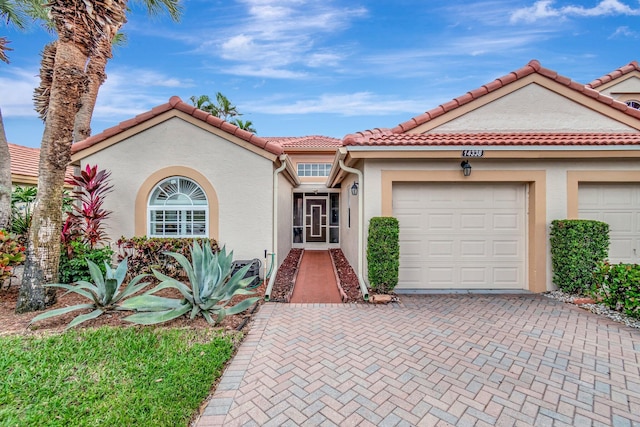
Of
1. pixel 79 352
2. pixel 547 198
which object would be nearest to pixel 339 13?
pixel 547 198

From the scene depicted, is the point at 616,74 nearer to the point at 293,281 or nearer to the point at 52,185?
the point at 293,281

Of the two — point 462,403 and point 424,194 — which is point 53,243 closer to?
point 462,403

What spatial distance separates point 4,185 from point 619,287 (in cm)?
1596

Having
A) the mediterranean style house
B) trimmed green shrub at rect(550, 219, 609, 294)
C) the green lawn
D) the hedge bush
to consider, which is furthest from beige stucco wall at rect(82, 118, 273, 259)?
trimmed green shrub at rect(550, 219, 609, 294)

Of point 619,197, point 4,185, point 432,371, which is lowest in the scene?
point 432,371

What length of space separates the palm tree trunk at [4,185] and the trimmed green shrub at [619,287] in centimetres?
1533

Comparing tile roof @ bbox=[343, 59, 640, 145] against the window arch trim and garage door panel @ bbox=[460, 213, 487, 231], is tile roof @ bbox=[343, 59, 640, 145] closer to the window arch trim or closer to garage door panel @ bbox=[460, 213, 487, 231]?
garage door panel @ bbox=[460, 213, 487, 231]

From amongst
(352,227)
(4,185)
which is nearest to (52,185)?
(4,185)

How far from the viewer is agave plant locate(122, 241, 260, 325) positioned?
500 cm

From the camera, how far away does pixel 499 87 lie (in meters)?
8.43

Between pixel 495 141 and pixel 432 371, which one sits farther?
pixel 495 141

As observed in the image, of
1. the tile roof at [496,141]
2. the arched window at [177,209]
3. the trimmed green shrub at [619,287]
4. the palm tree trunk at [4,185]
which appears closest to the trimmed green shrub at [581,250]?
the trimmed green shrub at [619,287]

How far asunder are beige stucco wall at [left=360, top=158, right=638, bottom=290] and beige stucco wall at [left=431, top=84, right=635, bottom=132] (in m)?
1.64

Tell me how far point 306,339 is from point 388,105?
22.2m
